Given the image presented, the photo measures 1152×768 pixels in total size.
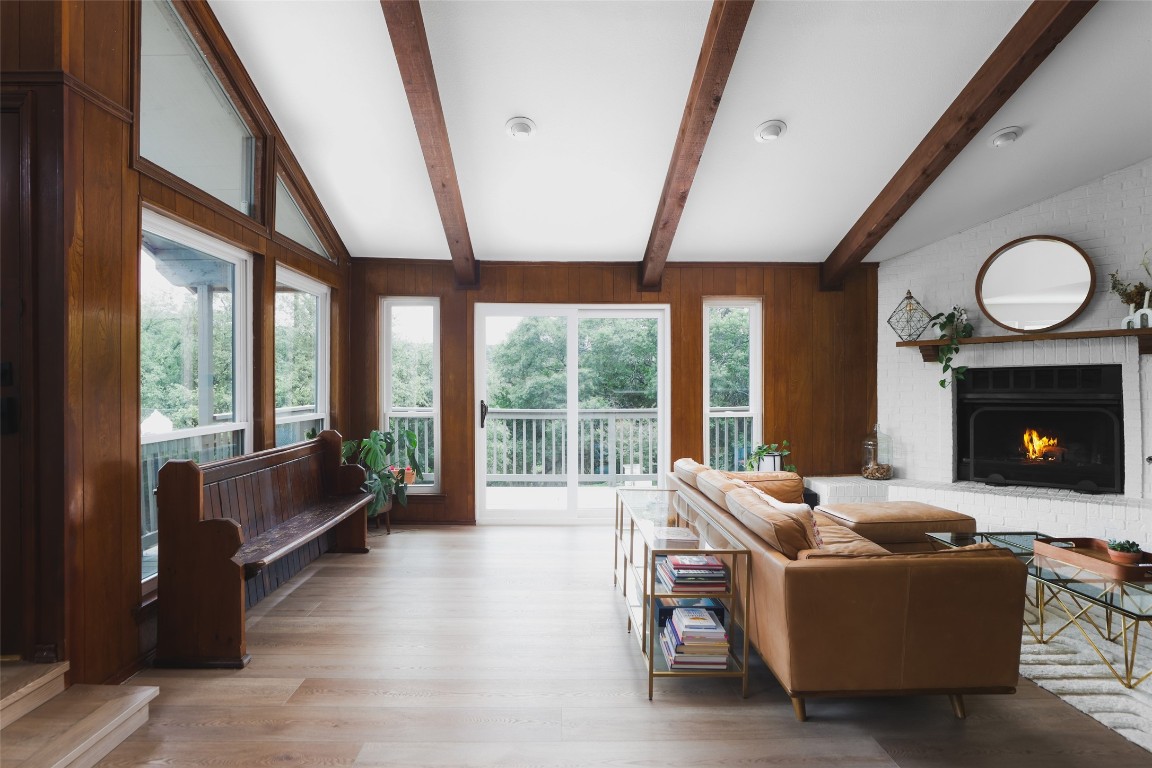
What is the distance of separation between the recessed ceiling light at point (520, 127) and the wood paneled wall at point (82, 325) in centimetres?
174

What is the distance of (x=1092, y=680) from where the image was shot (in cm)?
235

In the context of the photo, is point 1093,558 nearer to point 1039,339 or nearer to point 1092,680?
point 1092,680

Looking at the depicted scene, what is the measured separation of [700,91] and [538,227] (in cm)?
185

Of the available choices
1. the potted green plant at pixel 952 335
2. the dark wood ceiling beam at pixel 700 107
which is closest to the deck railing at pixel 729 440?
the potted green plant at pixel 952 335

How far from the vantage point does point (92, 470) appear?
223cm

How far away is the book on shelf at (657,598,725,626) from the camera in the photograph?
2.48 metres

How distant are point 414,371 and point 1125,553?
466 cm

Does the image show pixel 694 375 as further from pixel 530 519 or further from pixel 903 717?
pixel 903 717

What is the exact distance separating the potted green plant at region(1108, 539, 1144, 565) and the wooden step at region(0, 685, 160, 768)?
12.8 feet

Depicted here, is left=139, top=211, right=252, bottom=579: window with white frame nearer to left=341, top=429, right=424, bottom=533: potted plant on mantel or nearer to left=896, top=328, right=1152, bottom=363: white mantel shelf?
left=341, top=429, right=424, bottom=533: potted plant on mantel

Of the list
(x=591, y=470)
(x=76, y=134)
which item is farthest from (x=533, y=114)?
(x=591, y=470)

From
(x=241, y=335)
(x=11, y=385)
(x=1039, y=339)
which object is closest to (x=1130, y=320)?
(x=1039, y=339)

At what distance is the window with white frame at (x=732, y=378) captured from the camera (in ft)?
16.9

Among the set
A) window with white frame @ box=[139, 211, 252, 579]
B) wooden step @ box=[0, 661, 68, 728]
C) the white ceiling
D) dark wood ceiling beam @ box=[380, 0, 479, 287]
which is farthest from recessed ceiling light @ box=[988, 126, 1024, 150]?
wooden step @ box=[0, 661, 68, 728]
